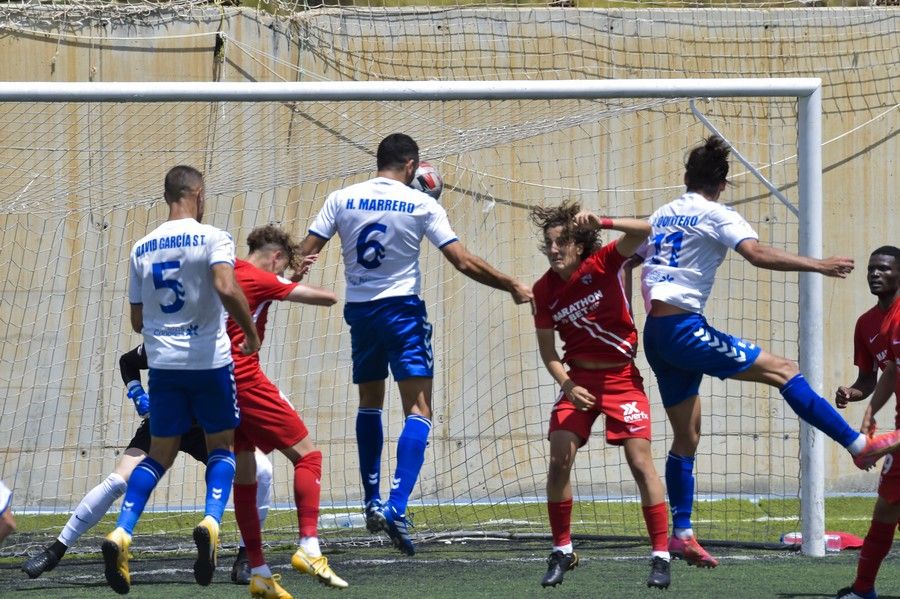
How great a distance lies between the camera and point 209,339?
5797 millimetres

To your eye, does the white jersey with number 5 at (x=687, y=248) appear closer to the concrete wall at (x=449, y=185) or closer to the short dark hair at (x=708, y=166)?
the short dark hair at (x=708, y=166)

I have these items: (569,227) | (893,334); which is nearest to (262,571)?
(569,227)

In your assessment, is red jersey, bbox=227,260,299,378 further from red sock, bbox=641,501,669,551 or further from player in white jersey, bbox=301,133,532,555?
red sock, bbox=641,501,669,551

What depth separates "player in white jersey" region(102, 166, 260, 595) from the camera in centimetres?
564

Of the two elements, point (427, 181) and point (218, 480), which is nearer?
point (218, 480)

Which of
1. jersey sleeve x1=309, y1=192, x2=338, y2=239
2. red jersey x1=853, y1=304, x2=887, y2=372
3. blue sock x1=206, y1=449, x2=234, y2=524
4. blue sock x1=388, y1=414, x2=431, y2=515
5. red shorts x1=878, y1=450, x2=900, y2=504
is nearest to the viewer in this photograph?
blue sock x1=206, y1=449, x2=234, y2=524

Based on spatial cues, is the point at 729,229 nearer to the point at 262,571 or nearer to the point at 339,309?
the point at 262,571

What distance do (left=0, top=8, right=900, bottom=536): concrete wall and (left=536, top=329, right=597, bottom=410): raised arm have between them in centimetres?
332

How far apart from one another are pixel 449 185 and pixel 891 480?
517 cm

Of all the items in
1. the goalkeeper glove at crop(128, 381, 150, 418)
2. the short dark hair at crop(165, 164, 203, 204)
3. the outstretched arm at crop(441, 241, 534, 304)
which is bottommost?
the goalkeeper glove at crop(128, 381, 150, 418)

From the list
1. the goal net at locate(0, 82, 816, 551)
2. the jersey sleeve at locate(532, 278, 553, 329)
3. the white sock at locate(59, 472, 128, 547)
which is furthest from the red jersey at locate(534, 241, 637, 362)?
the goal net at locate(0, 82, 816, 551)

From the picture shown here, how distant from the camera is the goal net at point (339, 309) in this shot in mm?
9688

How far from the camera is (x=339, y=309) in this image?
10.4 meters

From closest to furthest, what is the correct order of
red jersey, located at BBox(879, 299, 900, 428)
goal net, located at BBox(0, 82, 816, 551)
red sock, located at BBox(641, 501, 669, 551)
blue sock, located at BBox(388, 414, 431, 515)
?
red jersey, located at BBox(879, 299, 900, 428), red sock, located at BBox(641, 501, 669, 551), blue sock, located at BBox(388, 414, 431, 515), goal net, located at BBox(0, 82, 816, 551)
